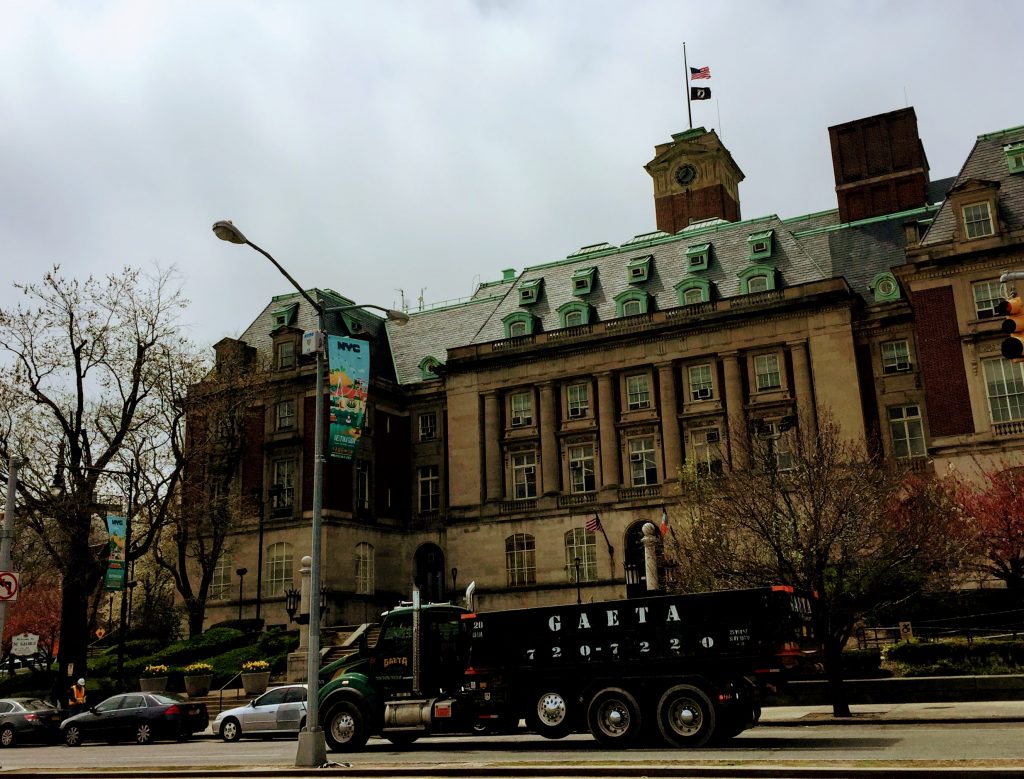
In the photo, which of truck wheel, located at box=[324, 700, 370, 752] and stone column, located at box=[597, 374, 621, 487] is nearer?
truck wheel, located at box=[324, 700, 370, 752]

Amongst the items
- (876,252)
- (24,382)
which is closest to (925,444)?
(876,252)

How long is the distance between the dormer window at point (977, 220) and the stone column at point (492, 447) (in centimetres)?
2740

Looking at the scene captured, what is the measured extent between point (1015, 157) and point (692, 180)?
3300 centimetres

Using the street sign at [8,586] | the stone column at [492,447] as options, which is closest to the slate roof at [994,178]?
the stone column at [492,447]

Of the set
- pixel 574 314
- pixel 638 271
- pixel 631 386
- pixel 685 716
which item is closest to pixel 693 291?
pixel 638 271

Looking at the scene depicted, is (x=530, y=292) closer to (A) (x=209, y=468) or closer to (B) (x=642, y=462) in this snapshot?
(B) (x=642, y=462)

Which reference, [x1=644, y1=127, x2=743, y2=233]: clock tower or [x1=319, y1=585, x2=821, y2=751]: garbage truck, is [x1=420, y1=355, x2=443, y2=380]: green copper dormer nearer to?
[x1=644, y1=127, x2=743, y2=233]: clock tower

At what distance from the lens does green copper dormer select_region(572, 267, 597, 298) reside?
60.1 metres

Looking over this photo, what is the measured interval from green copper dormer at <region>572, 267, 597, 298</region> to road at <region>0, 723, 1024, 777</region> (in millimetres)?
38575

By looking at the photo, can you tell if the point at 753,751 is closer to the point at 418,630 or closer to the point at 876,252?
the point at 418,630

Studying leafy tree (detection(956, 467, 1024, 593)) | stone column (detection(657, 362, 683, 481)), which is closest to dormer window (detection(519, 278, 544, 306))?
stone column (detection(657, 362, 683, 481))

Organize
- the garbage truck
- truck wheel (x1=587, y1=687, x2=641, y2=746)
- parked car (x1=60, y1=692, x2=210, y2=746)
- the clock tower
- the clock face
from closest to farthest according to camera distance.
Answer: the garbage truck, truck wheel (x1=587, y1=687, x2=641, y2=746), parked car (x1=60, y1=692, x2=210, y2=746), the clock tower, the clock face

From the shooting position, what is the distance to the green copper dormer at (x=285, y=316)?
2464 inches

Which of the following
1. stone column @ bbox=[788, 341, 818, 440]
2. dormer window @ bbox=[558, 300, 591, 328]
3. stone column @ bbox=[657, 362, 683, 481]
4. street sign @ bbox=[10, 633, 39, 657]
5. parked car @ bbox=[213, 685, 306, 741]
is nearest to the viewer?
street sign @ bbox=[10, 633, 39, 657]
